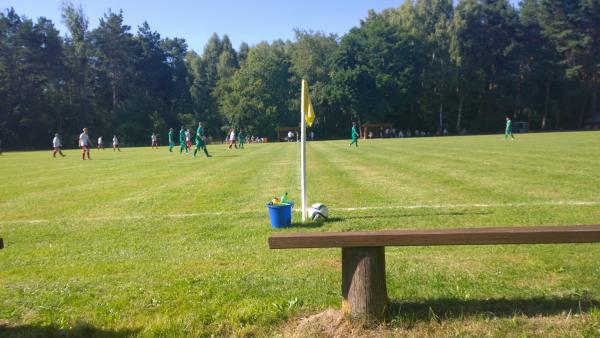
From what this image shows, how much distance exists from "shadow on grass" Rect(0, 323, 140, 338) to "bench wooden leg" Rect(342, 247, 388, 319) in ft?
6.17

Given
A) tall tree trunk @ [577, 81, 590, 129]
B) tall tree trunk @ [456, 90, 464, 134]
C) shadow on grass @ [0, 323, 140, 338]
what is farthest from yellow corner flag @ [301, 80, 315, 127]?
tall tree trunk @ [577, 81, 590, 129]

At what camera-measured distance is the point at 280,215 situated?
23.8ft

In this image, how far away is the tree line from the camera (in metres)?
71.8

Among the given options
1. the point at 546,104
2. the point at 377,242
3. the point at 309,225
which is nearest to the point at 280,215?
the point at 309,225

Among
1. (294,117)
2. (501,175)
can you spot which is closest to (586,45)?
(294,117)

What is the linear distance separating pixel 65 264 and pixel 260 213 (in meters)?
3.67

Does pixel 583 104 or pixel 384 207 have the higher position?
pixel 583 104

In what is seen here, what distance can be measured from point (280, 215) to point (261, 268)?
1855 mm

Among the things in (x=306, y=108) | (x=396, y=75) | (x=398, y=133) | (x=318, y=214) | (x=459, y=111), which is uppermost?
(x=396, y=75)

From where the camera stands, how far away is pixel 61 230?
7.88 metres

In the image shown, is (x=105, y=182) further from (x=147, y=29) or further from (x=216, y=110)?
(x=147, y=29)

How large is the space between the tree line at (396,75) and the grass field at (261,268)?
63364mm

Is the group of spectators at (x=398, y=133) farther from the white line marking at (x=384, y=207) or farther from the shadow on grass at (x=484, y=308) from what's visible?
the shadow on grass at (x=484, y=308)

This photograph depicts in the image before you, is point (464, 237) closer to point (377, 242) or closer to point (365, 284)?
point (377, 242)
